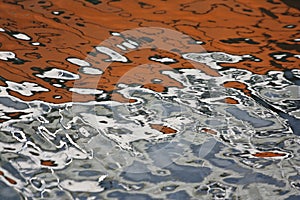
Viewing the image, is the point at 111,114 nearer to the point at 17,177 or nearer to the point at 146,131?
the point at 146,131

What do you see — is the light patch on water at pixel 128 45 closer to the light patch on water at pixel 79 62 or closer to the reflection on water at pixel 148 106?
the reflection on water at pixel 148 106

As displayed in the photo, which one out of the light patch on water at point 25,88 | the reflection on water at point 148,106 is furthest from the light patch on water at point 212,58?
the light patch on water at point 25,88

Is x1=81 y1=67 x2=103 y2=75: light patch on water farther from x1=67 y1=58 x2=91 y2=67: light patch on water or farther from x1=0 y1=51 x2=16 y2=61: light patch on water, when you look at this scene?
x1=0 y1=51 x2=16 y2=61: light patch on water

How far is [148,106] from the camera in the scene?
1.67 m

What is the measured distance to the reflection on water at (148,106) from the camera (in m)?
1.33

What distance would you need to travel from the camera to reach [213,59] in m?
1.94

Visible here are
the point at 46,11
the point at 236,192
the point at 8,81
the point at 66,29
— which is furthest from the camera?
the point at 46,11

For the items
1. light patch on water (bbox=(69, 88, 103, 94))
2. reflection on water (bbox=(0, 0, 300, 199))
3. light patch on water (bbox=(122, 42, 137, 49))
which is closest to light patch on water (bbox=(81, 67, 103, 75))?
reflection on water (bbox=(0, 0, 300, 199))

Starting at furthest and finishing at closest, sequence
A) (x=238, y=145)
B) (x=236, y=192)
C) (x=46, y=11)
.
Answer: (x=46, y=11)
(x=238, y=145)
(x=236, y=192)

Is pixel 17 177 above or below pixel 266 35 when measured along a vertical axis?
below

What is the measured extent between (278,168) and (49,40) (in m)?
1.01

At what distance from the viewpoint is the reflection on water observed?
1331 mm

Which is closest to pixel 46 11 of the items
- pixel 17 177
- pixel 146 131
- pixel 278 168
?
pixel 146 131

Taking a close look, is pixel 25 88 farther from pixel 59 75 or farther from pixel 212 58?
pixel 212 58
